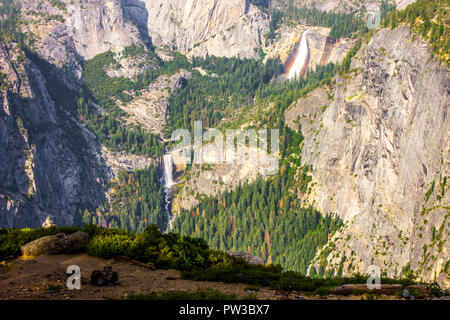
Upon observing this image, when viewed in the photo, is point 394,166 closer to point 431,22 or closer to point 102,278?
point 431,22

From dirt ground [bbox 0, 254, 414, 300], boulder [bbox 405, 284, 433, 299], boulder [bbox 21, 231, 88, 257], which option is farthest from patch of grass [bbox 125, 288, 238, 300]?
boulder [bbox 21, 231, 88, 257]

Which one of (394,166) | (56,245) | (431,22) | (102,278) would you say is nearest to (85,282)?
→ (102,278)

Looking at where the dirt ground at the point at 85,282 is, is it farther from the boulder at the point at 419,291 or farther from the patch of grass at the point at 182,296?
the boulder at the point at 419,291

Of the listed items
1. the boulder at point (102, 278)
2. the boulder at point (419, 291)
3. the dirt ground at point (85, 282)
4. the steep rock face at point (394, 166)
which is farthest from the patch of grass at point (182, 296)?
the steep rock face at point (394, 166)

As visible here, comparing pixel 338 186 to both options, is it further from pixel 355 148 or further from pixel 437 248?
pixel 437 248

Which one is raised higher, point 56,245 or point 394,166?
point 56,245
